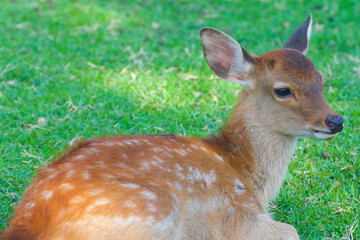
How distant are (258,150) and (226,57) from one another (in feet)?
2.56

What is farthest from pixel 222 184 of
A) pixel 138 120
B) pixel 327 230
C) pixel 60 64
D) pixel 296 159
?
pixel 60 64

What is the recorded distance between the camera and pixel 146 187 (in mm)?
3170

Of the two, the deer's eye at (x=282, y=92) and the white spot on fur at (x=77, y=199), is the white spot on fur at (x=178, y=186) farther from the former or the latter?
the deer's eye at (x=282, y=92)

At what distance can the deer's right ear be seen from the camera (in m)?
4.00

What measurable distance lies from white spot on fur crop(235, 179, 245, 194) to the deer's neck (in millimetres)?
184

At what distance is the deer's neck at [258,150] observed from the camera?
3.97 m

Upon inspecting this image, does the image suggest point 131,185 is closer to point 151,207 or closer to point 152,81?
point 151,207

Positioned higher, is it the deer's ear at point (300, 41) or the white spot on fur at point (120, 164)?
the deer's ear at point (300, 41)

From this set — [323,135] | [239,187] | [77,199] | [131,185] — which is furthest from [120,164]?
[323,135]

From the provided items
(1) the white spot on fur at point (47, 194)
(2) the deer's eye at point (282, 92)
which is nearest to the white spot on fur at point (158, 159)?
(1) the white spot on fur at point (47, 194)

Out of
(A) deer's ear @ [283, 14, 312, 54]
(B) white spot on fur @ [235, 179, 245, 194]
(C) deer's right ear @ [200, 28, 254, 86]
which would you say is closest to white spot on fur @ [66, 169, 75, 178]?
(B) white spot on fur @ [235, 179, 245, 194]

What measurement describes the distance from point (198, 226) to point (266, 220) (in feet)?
1.80

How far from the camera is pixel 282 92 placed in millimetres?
3898

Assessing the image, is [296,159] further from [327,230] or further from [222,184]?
[222,184]
